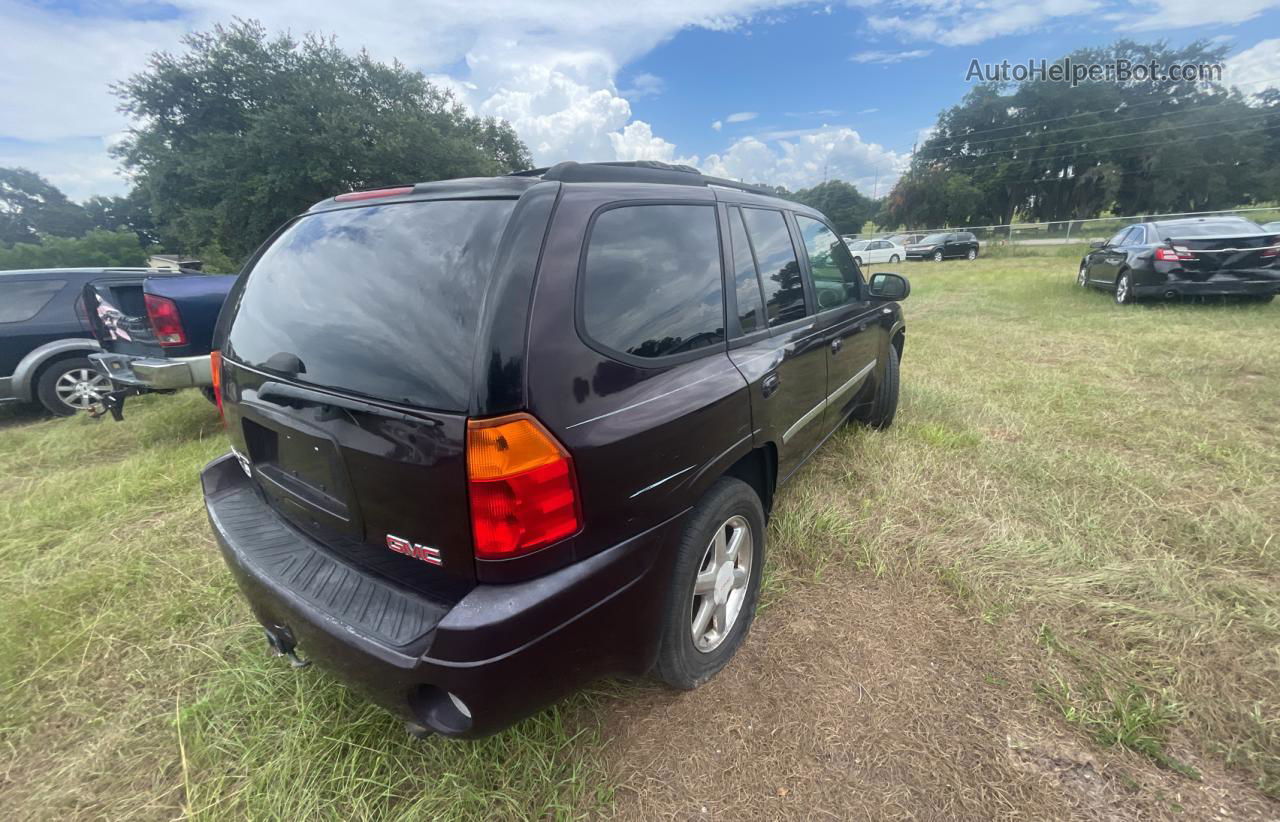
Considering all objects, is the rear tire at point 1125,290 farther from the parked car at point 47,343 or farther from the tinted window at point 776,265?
the parked car at point 47,343

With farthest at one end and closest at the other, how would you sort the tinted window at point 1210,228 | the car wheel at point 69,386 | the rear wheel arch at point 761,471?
the tinted window at point 1210,228 < the car wheel at point 69,386 < the rear wheel arch at point 761,471

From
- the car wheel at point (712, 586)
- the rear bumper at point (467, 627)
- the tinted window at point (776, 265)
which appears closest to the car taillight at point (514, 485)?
the rear bumper at point (467, 627)

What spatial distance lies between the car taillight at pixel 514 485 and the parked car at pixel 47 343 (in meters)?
6.40

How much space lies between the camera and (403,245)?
1.53 metres

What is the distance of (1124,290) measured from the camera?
860cm

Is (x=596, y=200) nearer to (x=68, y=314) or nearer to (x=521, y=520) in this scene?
(x=521, y=520)

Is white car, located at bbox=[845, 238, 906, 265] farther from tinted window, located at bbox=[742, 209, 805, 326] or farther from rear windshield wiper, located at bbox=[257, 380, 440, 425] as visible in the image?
rear windshield wiper, located at bbox=[257, 380, 440, 425]

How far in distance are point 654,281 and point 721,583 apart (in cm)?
112

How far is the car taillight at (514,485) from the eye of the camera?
1265mm

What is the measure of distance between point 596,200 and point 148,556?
2958 mm

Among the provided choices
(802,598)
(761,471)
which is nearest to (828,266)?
(761,471)

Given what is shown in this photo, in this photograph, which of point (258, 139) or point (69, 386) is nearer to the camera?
point (69, 386)

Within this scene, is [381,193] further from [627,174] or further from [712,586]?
[712,586]

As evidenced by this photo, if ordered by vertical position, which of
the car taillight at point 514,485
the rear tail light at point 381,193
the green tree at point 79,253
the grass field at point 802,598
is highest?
the green tree at point 79,253
